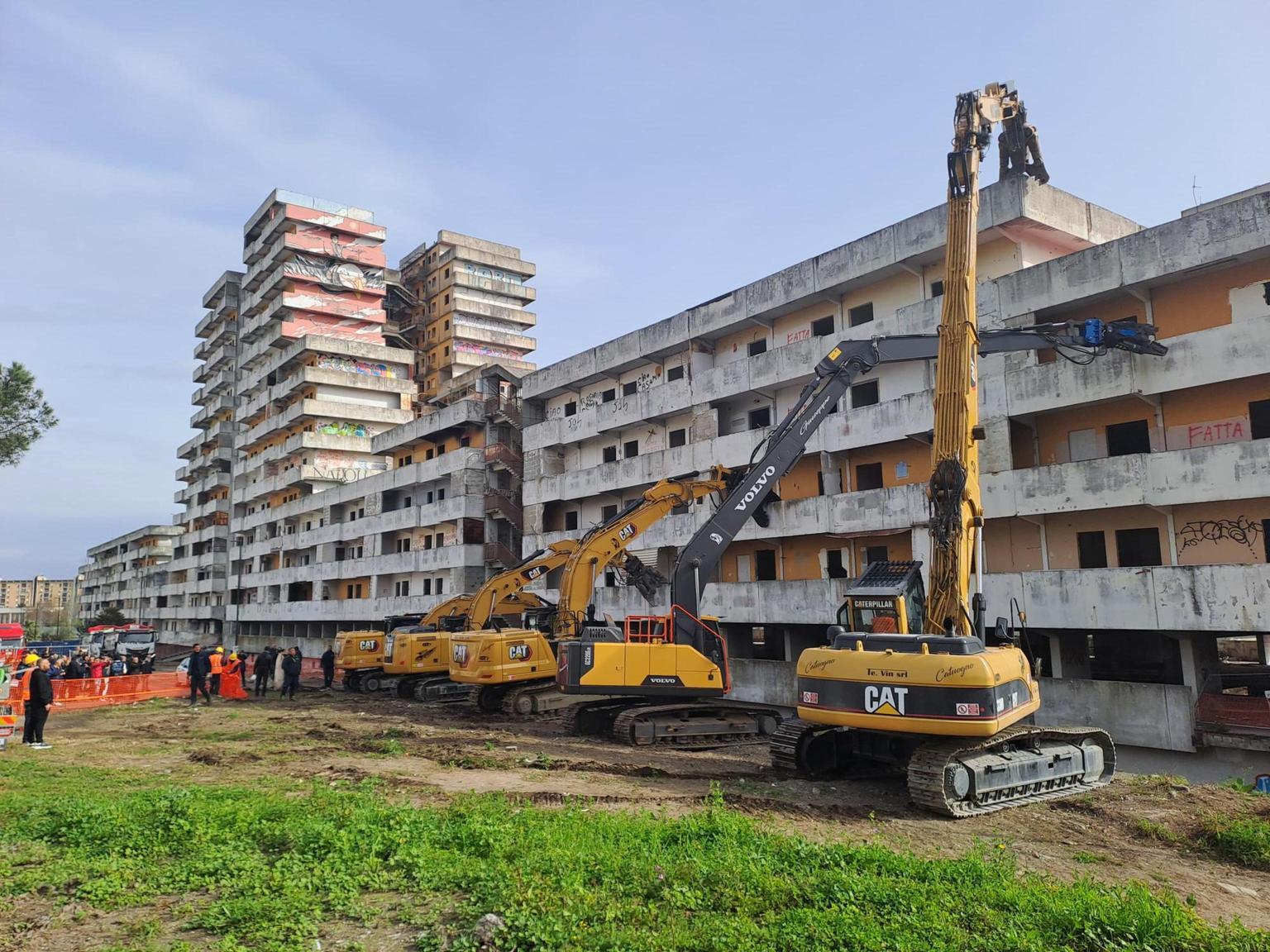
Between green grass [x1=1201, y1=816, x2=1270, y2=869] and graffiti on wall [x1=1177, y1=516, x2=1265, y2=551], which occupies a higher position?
graffiti on wall [x1=1177, y1=516, x2=1265, y2=551]

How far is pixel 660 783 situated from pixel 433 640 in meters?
15.9

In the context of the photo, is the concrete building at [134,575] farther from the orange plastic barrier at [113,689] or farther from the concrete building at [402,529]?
the orange plastic barrier at [113,689]

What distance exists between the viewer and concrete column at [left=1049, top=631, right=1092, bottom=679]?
21.9m

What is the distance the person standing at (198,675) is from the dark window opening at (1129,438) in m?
25.8

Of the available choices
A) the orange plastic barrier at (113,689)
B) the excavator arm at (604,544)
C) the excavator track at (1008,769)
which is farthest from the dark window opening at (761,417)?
the orange plastic barrier at (113,689)

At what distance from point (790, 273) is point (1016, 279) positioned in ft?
27.2

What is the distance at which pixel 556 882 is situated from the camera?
278 inches

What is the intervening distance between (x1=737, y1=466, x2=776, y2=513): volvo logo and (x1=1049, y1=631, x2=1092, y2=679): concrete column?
10.7 meters

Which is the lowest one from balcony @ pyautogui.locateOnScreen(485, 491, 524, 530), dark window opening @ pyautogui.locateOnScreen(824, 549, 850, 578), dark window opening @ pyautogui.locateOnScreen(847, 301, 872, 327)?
dark window opening @ pyautogui.locateOnScreen(824, 549, 850, 578)

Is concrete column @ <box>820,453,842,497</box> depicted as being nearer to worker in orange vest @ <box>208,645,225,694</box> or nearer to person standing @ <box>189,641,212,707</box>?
person standing @ <box>189,641,212,707</box>

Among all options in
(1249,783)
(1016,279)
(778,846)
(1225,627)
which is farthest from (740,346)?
(778,846)

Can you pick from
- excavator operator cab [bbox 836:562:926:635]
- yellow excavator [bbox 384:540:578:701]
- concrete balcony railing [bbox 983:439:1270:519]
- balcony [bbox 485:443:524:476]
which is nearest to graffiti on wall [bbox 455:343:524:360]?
balcony [bbox 485:443:524:476]

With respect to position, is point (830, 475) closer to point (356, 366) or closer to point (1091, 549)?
point (1091, 549)

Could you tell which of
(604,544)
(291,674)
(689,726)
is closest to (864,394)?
(604,544)
